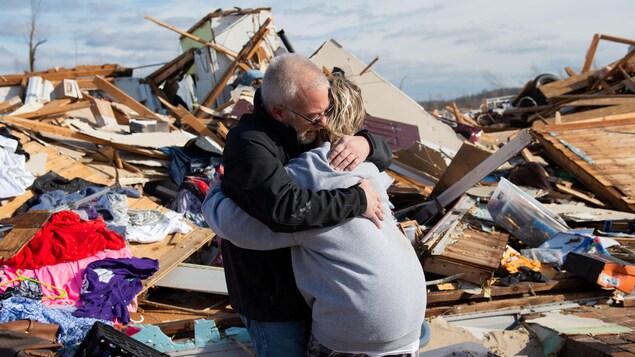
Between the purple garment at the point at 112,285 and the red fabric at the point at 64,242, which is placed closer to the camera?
the purple garment at the point at 112,285

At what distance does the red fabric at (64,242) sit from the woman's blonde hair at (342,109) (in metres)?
3.31

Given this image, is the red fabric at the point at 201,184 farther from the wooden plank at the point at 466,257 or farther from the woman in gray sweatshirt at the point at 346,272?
the woman in gray sweatshirt at the point at 346,272

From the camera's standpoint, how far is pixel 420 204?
619 cm

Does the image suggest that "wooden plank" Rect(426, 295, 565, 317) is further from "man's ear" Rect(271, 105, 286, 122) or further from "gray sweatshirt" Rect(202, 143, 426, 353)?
"man's ear" Rect(271, 105, 286, 122)

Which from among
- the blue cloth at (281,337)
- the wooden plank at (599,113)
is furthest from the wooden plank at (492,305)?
the wooden plank at (599,113)

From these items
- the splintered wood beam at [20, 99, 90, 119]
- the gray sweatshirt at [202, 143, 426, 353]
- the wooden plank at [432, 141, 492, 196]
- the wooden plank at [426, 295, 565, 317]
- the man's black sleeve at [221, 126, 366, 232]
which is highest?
the man's black sleeve at [221, 126, 366, 232]

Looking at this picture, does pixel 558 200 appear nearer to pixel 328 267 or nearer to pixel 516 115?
pixel 328 267

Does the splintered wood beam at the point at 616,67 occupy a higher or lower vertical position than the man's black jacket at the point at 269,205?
lower

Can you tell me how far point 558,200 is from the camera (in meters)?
6.82

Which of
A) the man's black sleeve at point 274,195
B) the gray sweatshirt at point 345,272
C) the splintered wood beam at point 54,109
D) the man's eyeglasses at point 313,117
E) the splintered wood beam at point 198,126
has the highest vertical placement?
the man's eyeglasses at point 313,117

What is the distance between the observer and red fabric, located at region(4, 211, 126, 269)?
4.46 metres

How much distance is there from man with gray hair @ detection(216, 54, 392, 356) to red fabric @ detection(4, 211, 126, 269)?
9.78 feet

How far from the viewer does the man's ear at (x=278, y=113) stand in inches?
74.2

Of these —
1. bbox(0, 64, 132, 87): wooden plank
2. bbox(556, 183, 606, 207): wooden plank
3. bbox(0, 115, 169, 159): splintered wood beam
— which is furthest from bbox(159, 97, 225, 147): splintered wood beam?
bbox(0, 64, 132, 87): wooden plank
